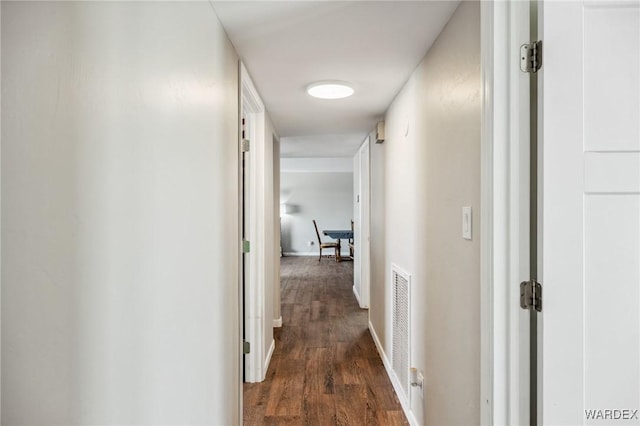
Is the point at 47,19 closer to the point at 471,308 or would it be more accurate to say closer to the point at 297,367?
the point at 471,308

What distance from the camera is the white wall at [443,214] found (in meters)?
1.37

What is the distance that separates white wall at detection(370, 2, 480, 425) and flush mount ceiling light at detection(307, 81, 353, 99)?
386 mm

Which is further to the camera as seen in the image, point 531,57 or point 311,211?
point 311,211

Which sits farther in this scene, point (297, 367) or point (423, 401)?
point (297, 367)

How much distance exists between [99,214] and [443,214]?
54.3 inches

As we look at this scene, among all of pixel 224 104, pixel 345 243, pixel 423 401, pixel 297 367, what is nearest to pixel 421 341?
pixel 423 401

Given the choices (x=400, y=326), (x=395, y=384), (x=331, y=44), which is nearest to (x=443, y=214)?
(x=331, y=44)

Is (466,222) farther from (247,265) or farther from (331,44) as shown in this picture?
(247,265)

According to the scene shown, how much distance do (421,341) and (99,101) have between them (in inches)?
74.3

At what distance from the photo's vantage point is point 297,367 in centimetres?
298

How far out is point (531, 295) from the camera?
3.52 feet

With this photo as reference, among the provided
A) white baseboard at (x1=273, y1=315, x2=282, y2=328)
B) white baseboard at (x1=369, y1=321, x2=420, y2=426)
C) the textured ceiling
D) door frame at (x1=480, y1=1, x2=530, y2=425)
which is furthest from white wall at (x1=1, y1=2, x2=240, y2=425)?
white baseboard at (x1=273, y1=315, x2=282, y2=328)

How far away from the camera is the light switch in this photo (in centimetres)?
139

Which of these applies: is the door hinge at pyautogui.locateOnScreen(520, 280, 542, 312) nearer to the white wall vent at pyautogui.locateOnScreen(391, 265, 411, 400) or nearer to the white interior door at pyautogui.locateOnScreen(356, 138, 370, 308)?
the white wall vent at pyautogui.locateOnScreen(391, 265, 411, 400)
